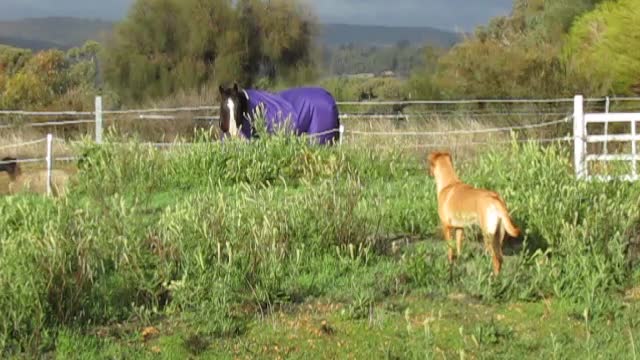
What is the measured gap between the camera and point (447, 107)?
77.0 feet

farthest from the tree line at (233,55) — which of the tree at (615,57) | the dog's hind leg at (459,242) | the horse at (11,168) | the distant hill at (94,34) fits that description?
the dog's hind leg at (459,242)

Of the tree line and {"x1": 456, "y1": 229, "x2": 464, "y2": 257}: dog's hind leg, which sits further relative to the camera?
the tree line

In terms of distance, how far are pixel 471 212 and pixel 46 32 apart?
43.0 metres

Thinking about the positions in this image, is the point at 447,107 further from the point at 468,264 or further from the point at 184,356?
the point at 184,356

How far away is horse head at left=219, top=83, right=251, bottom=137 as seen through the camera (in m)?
15.9

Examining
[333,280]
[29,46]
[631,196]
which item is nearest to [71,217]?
[333,280]

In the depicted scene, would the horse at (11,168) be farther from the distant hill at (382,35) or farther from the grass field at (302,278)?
the distant hill at (382,35)

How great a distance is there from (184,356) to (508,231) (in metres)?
2.49

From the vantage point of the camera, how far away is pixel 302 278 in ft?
23.4

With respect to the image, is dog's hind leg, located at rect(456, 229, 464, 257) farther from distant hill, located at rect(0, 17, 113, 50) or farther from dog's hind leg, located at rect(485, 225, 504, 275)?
distant hill, located at rect(0, 17, 113, 50)

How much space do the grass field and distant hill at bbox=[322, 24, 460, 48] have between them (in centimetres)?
1852

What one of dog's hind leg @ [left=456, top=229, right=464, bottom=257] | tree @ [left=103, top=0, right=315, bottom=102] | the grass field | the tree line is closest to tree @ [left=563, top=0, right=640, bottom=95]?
the tree line

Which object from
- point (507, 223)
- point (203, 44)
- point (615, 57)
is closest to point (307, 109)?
point (615, 57)

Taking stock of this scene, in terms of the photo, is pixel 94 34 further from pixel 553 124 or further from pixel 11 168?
pixel 553 124
